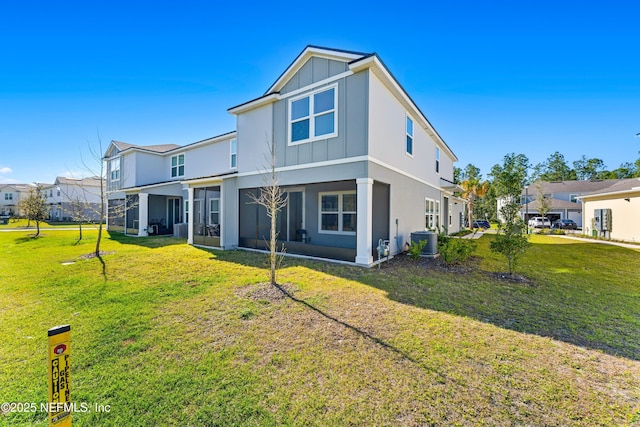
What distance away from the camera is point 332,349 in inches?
144

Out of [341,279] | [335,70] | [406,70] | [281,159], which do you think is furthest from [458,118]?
[341,279]

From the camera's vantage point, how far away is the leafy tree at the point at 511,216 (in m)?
7.52

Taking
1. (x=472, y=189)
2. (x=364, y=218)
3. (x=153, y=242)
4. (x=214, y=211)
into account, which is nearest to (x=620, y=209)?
(x=472, y=189)

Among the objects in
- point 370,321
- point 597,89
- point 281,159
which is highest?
point 597,89

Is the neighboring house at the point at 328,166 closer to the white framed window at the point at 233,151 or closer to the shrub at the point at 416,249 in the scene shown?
the white framed window at the point at 233,151

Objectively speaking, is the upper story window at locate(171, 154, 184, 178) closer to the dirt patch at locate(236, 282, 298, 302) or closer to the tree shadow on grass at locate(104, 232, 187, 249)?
the tree shadow on grass at locate(104, 232, 187, 249)

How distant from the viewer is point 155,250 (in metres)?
11.7

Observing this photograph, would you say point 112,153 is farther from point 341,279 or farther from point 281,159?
point 341,279

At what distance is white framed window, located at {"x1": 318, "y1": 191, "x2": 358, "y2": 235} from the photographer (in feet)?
39.0

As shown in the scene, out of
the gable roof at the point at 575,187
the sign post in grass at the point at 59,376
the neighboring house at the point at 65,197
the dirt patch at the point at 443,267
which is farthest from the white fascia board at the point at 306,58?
the gable roof at the point at 575,187

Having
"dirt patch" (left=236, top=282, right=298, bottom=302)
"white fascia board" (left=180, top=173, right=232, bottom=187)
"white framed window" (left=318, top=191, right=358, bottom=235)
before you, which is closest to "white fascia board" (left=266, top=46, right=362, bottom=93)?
"white fascia board" (left=180, top=173, right=232, bottom=187)

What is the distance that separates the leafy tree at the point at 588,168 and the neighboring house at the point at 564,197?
90.9ft

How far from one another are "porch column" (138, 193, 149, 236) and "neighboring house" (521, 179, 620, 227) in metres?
44.7

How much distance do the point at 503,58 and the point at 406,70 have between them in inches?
182
